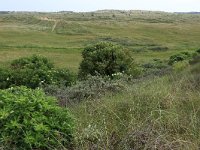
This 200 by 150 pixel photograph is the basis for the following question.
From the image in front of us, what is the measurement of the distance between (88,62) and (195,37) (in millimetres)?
59971

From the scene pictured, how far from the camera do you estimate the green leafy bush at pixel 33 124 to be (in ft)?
14.4

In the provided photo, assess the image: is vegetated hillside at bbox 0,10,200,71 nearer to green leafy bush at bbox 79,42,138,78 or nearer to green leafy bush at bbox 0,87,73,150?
green leafy bush at bbox 79,42,138,78

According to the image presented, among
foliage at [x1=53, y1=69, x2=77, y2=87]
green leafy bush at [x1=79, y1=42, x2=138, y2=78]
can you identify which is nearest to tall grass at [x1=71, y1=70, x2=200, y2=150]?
foliage at [x1=53, y1=69, x2=77, y2=87]

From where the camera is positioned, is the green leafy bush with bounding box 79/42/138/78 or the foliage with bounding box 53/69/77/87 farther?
the green leafy bush with bounding box 79/42/138/78

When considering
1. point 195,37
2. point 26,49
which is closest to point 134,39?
point 195,37

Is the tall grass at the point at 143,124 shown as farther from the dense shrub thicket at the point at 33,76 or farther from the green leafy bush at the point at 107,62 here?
the green leafy bush at the point at 107,62

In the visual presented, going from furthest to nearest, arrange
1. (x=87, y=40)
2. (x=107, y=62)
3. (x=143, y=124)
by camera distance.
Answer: (x=87, y=40)
(x=107, y=62)
(x=143, y=124)

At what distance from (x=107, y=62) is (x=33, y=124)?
14.3m

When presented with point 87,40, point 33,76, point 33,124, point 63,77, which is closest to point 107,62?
point 63,77

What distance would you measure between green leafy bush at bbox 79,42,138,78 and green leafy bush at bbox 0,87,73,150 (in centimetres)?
1353

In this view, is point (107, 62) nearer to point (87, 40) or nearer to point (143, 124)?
point (143, 124)

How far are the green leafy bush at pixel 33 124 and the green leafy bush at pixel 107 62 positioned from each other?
44.4ft

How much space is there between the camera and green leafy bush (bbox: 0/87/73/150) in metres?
4.38

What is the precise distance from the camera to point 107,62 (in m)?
18.6
